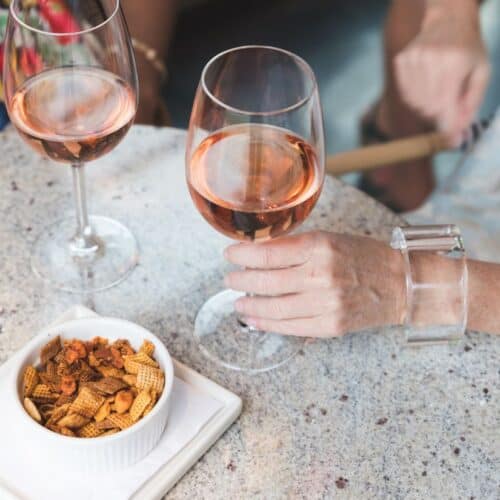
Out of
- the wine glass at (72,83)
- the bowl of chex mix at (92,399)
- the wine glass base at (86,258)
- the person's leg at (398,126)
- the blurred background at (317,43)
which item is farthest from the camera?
the blurred background at (317,43)

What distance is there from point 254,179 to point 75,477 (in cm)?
30

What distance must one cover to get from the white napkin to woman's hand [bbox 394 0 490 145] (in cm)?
86

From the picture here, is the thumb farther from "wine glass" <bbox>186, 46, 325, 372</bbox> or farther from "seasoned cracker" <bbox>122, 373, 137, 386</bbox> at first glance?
"seasoned cracker" <bbox>122, 373, 137, 386</bbox>

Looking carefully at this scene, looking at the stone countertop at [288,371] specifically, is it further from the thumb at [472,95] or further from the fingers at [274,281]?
the thumb at [472,95]

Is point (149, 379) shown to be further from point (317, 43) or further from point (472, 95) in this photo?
point (317, 43)

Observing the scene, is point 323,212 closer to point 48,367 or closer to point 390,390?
point 390,390

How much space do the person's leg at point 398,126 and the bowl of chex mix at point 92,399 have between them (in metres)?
1.03

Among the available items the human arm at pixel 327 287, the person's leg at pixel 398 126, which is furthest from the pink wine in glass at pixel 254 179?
the person's leg at pixel 398 126

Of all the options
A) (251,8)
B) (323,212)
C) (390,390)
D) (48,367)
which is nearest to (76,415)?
(48,367)

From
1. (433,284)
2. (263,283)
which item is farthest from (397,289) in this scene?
(263,283)

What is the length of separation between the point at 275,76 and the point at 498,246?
1.90 feet

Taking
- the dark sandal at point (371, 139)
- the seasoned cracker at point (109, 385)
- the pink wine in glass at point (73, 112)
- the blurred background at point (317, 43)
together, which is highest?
the pink wine in glass at point (73, 112)

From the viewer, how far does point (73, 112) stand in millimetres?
901

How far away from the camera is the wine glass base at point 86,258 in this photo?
3.26ft
